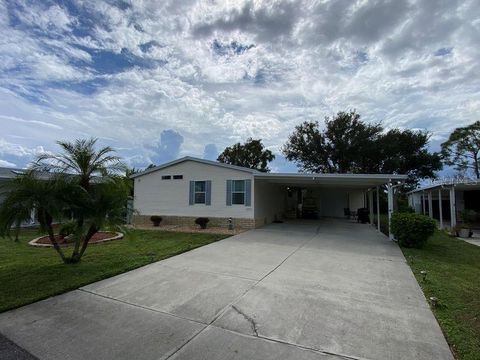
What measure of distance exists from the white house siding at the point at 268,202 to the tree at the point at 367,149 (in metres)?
12.3

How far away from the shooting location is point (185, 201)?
15055 millimetres

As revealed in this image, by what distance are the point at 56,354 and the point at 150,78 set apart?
38.0 feet

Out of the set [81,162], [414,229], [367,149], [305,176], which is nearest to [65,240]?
[81,162]

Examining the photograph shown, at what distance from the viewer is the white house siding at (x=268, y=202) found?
14305 mm

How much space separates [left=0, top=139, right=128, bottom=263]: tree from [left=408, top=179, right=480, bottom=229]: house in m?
14.6

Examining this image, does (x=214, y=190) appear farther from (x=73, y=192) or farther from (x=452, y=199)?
(x=452, y=199)

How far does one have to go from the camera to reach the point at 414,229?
9.14 m

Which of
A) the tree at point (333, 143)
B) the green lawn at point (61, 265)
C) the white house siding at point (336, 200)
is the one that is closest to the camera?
the green lawn at point (61, 265)

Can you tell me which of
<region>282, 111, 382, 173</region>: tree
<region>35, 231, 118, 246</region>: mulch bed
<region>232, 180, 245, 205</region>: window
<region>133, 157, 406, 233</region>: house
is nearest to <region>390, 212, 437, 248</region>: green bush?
<region>133, 157, 406, 233</region>: house

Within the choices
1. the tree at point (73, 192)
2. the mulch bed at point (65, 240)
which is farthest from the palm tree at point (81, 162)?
the mulch bed at point (65, 240)

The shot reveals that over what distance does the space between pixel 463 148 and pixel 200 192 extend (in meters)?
34.6

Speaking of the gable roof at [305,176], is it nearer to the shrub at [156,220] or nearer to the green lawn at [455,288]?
the shrub at [156,220]

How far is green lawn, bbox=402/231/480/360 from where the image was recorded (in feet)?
10.6

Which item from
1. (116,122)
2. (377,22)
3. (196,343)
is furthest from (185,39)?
(196,343)
